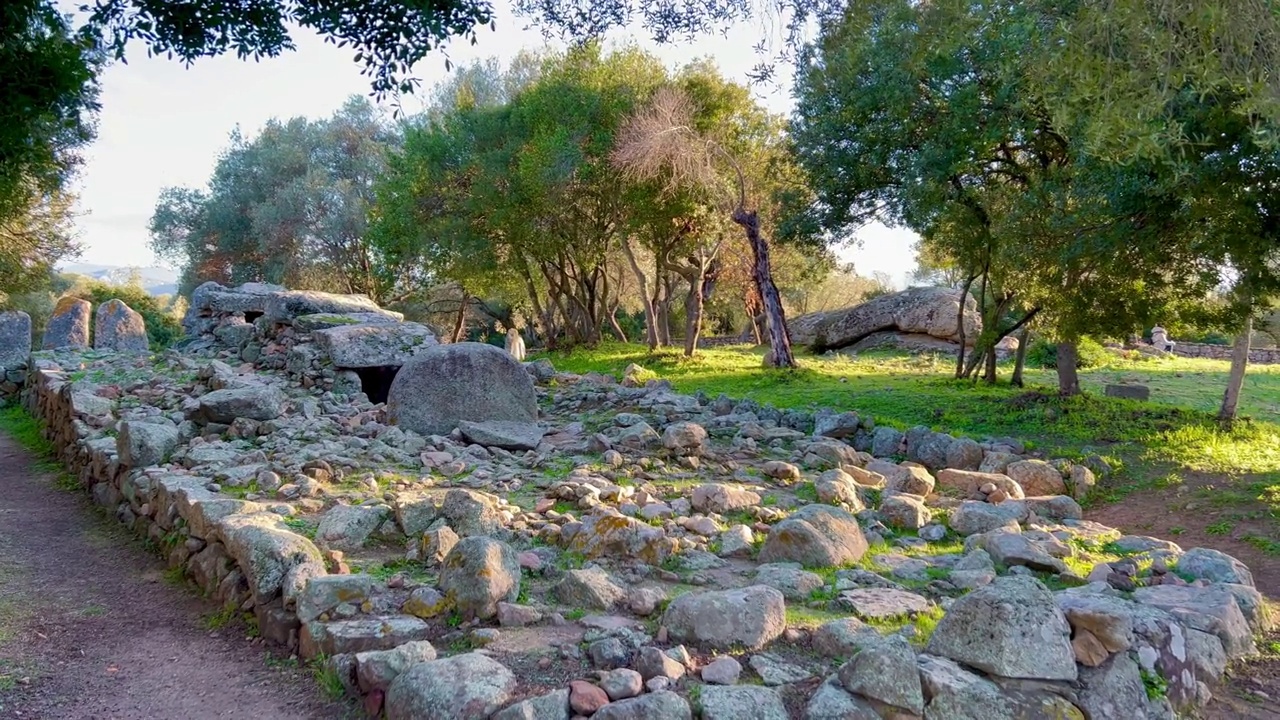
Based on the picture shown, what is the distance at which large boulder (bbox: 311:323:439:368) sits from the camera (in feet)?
40.0

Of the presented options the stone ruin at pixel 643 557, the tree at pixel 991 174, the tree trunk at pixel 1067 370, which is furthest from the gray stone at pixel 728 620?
the tree trunk at pixel 1067 370

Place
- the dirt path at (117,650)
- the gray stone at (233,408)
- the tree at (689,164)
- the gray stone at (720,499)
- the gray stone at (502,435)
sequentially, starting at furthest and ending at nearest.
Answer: the tree at (689,164), the gray stone at (502,435), the gray stone at (233,408), the gray stone at (720,499), the dirt path at (117,650)

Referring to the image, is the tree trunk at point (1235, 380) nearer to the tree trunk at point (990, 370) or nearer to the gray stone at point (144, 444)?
A: the tree trunk at point (990, 370)

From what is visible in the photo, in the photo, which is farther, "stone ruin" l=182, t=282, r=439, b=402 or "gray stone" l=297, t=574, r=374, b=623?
"stone ruin" l=182, t=282, r=439, b=402

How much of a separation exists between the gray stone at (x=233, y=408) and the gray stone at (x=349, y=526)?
139 inches

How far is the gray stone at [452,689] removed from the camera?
11.6 feet

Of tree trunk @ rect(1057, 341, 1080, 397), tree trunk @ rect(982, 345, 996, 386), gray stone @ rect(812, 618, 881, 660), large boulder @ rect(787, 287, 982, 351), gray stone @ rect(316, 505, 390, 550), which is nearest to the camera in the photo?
gray stone @ rect(812, 618, 881, 660)

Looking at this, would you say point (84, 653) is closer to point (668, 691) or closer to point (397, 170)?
point (668, 691)

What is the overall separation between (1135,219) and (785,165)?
10545mm

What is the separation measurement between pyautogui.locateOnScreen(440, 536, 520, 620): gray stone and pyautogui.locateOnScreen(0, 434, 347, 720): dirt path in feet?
→ 2.63

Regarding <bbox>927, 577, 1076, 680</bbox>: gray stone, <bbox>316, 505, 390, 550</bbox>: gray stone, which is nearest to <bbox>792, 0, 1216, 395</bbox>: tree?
<bbox>927, 577, 1076, 680</bbox>: gray stone

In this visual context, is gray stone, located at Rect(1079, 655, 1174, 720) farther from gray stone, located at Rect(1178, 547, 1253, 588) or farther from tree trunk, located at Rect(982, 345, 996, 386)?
tree trunk, located at Rect(982, 345, 996, 386)

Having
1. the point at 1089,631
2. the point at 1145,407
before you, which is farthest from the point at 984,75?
the point at 1089,631

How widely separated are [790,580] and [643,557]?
0.98 meters
